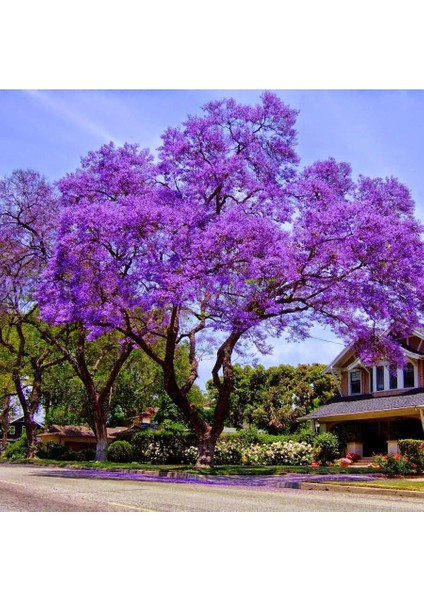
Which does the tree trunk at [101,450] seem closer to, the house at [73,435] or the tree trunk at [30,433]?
the tree trunk at [30,433]


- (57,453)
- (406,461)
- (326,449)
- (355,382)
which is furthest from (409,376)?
(57,453)

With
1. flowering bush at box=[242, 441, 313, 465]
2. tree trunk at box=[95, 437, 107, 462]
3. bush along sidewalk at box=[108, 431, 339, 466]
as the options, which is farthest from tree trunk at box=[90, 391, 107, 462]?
flowering bush at box=[242, 441, 313, 465]

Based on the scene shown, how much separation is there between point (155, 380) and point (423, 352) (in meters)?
29.4

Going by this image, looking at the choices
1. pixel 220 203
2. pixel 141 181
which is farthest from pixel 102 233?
pixel 220 203

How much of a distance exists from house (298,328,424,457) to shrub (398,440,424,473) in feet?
15.5

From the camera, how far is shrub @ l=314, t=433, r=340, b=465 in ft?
114

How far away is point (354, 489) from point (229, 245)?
27.0 feet

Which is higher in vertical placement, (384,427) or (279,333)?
(279,333)

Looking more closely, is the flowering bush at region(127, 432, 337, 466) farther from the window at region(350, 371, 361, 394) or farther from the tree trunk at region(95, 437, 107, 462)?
the window at region(350, 371, 361, 394)

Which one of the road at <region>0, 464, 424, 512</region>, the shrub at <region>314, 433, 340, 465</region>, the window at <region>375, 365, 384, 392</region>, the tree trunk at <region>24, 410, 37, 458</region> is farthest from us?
the tree trunk at <region>24, 410, 37, 458</region>

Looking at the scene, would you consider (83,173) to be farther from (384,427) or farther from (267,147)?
(384,427)

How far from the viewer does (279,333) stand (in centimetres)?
2527

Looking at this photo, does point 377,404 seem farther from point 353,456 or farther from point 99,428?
point 99,428

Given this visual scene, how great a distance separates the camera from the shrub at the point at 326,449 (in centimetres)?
3481
